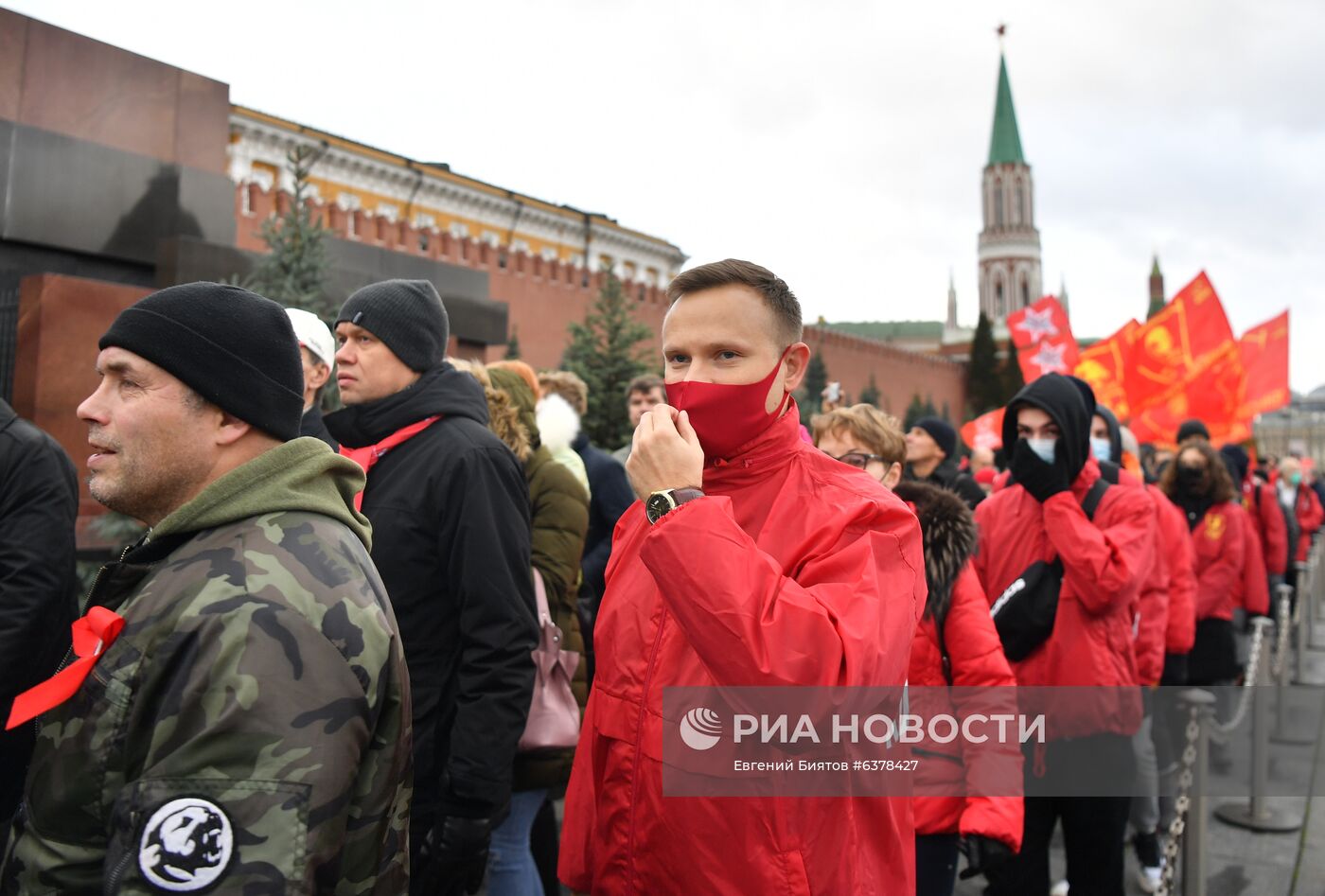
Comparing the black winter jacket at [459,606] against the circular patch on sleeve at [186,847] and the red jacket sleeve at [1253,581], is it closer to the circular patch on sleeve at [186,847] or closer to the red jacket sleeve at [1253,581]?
the circular patch on sleeve at [186,847]

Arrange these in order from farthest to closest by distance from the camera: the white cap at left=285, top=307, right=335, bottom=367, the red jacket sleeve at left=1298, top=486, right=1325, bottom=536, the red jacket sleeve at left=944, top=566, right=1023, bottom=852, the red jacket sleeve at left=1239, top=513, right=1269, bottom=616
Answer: the red jacket sleeve at left=1298, top=486, right=1325, bottom=536 → the red jacket sleeve at left=1239, top=513, right=1269, bottom=616 → the white cap at left=285, top=307, right=335, bottom=367 → the red jacket sleeve at left=944, top=566, right=1023, bottom=852

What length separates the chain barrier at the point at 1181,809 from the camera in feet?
11.0

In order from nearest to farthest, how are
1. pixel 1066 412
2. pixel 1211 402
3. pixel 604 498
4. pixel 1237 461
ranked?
pixel 1066 412
pixel 604 498
pixel 1237 461
pixel 1211 402

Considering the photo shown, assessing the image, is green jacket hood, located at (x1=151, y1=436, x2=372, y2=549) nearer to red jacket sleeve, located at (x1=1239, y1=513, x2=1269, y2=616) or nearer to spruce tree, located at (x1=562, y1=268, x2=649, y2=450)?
red jacket sleeve, located at (x1=1239, y1=513, x2=1269, y2=616)

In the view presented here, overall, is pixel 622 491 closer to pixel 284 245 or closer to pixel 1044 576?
pixel 1044 576

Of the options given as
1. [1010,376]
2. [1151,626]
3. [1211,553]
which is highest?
[1010,376]

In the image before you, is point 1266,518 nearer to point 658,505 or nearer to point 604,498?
point 604,498

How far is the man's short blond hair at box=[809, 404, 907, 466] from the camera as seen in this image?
133 inches

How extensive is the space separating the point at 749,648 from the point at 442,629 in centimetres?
138

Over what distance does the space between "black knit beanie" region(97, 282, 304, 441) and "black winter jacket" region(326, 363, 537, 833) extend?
1.01 m

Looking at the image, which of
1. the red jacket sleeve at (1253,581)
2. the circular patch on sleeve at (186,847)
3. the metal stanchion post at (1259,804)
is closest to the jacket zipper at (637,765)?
the circular patch on sleeve at (186,847)

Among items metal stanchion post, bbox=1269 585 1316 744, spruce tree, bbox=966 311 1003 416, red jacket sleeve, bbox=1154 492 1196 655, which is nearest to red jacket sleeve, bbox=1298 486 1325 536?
metal stanchion post, bbox=1269 585 1316 744

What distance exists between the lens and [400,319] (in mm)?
2941

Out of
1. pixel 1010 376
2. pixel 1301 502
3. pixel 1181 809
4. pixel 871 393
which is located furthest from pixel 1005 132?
pixel 1181 809
